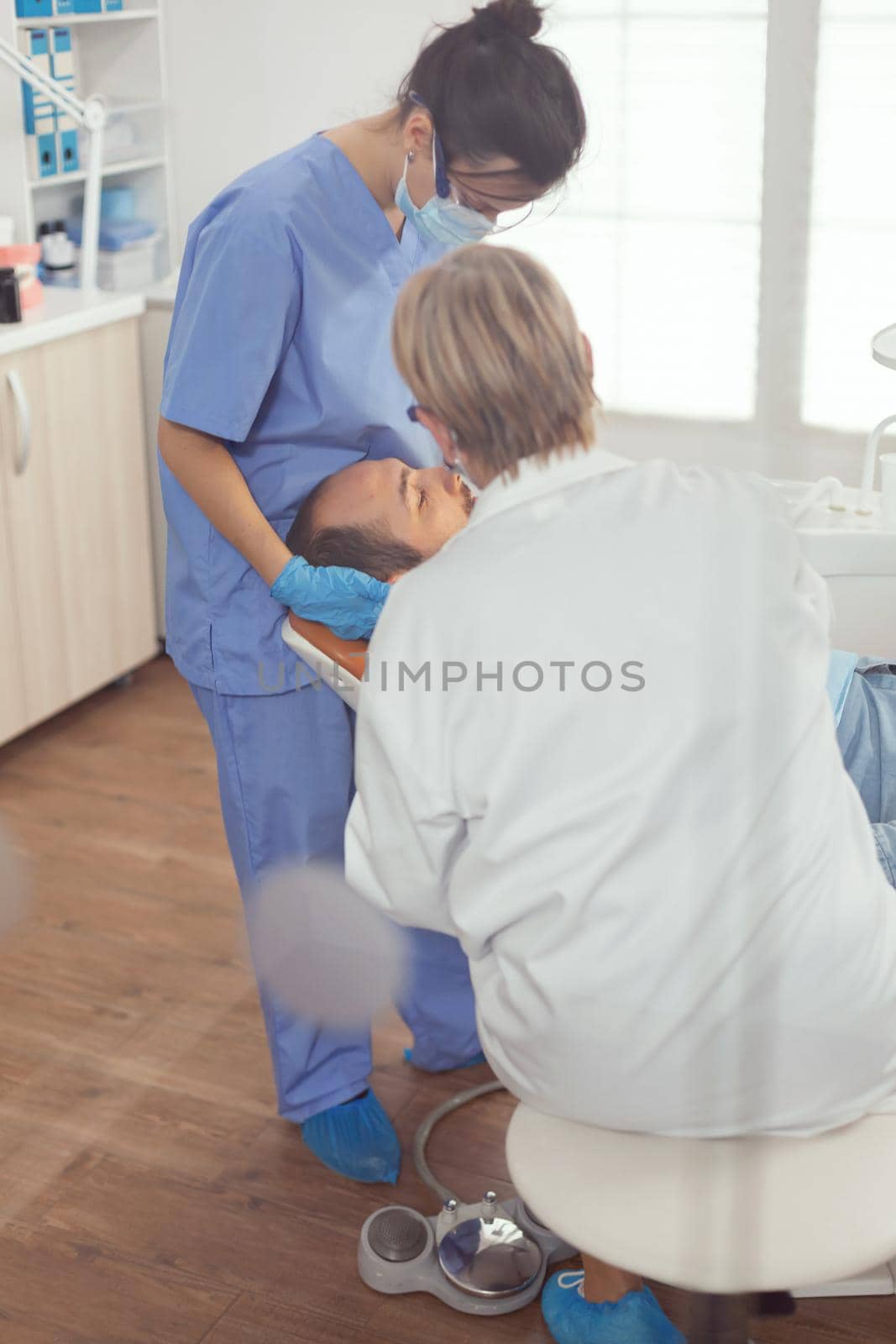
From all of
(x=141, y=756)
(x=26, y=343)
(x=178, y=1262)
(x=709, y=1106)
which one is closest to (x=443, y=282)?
(x=709, y=1106)

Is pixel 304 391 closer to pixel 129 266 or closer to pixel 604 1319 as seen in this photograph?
pixel 604 1319

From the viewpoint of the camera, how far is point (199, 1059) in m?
1.69

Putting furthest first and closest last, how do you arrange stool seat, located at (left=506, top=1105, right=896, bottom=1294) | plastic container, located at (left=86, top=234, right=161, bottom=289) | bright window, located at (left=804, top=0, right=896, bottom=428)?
plastic container, located at (left=86, top=234, right=161, bottom=289)
stool seat, located at (left=506, top=1105, right=896, bottom=1294)
bright window, located at (left=804, top=0, right=896, bottom=428)

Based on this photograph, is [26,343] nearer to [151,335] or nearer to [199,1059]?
[151,335]

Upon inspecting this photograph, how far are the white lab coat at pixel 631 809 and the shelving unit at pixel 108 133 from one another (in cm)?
92

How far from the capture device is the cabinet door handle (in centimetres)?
223

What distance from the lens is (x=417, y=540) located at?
114 centimetres

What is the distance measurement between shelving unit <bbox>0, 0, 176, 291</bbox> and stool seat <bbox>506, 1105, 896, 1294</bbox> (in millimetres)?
1164

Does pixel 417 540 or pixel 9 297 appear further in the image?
pixel 9 297

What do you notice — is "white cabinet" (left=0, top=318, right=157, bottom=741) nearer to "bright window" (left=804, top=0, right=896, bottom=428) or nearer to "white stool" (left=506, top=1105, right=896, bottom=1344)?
"white stool" (left=506, top=1105, right=896, bottom=1344)

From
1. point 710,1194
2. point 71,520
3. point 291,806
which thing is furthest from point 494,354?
point 71,520

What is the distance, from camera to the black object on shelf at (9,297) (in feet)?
7.29

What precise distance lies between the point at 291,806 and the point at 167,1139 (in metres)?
0.43

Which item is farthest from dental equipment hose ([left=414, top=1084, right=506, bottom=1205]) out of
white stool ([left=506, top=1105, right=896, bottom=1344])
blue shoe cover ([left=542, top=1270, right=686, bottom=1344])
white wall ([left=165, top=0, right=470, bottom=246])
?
white wall ([left=165, top=0, right=470, bottom=246])
